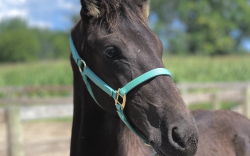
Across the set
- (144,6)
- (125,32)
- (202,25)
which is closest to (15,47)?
(202,25)

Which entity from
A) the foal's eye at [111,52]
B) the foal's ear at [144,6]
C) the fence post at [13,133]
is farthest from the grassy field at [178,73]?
the foal's eye at [111,52]

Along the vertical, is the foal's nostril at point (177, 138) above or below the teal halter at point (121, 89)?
below

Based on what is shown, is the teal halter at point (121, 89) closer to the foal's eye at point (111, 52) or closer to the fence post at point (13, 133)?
the foal's eye at point (111, 52)

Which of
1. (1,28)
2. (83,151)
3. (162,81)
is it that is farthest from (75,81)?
(1,28)

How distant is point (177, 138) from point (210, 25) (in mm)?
31760

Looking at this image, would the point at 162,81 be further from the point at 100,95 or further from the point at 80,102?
the point at 80,102

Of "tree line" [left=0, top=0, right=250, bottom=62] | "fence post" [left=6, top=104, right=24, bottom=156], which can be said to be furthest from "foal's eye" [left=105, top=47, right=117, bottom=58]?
"tree line" [left=0, top=0, right=250, bottom=62]

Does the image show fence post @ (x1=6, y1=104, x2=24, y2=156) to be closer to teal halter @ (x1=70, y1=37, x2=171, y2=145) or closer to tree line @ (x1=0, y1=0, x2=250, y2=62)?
teal halter @ (x1=70, y1=37, x2=171, y2=145)

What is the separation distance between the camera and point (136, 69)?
1.56 m

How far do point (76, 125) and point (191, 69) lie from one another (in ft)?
45.8

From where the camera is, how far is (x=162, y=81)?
1.52 metres

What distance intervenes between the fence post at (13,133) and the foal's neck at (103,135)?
8.60 feet

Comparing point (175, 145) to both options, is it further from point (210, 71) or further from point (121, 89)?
point (210, 71)

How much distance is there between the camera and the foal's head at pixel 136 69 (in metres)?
1.40
